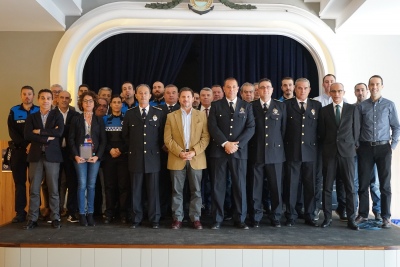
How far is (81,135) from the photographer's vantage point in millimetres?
4242

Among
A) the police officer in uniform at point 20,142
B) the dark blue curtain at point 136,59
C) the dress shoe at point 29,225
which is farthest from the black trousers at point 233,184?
the dark blue curtain at point 136,59

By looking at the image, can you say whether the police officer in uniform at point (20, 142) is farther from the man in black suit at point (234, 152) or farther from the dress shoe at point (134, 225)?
the man in black suit at point (234, 152)

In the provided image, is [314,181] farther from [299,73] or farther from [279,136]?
[299,73]

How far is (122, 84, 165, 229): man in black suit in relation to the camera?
4125 mm

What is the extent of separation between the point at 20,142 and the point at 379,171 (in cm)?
387

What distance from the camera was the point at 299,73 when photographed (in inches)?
257

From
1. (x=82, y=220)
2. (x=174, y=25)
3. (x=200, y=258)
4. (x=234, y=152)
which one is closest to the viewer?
(x=200, y=258)

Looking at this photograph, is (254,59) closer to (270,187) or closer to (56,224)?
(270,187)

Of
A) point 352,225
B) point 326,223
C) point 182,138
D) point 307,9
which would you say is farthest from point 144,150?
point 307,9

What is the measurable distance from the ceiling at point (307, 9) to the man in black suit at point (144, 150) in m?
1.86

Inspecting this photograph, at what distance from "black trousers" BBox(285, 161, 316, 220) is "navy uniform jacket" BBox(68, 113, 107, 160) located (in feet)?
6.47

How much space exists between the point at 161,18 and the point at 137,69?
1.04m

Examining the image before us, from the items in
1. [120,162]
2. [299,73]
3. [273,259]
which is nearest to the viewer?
[273,259]

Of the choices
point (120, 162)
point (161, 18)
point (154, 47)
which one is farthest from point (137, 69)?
point (120, 162)
